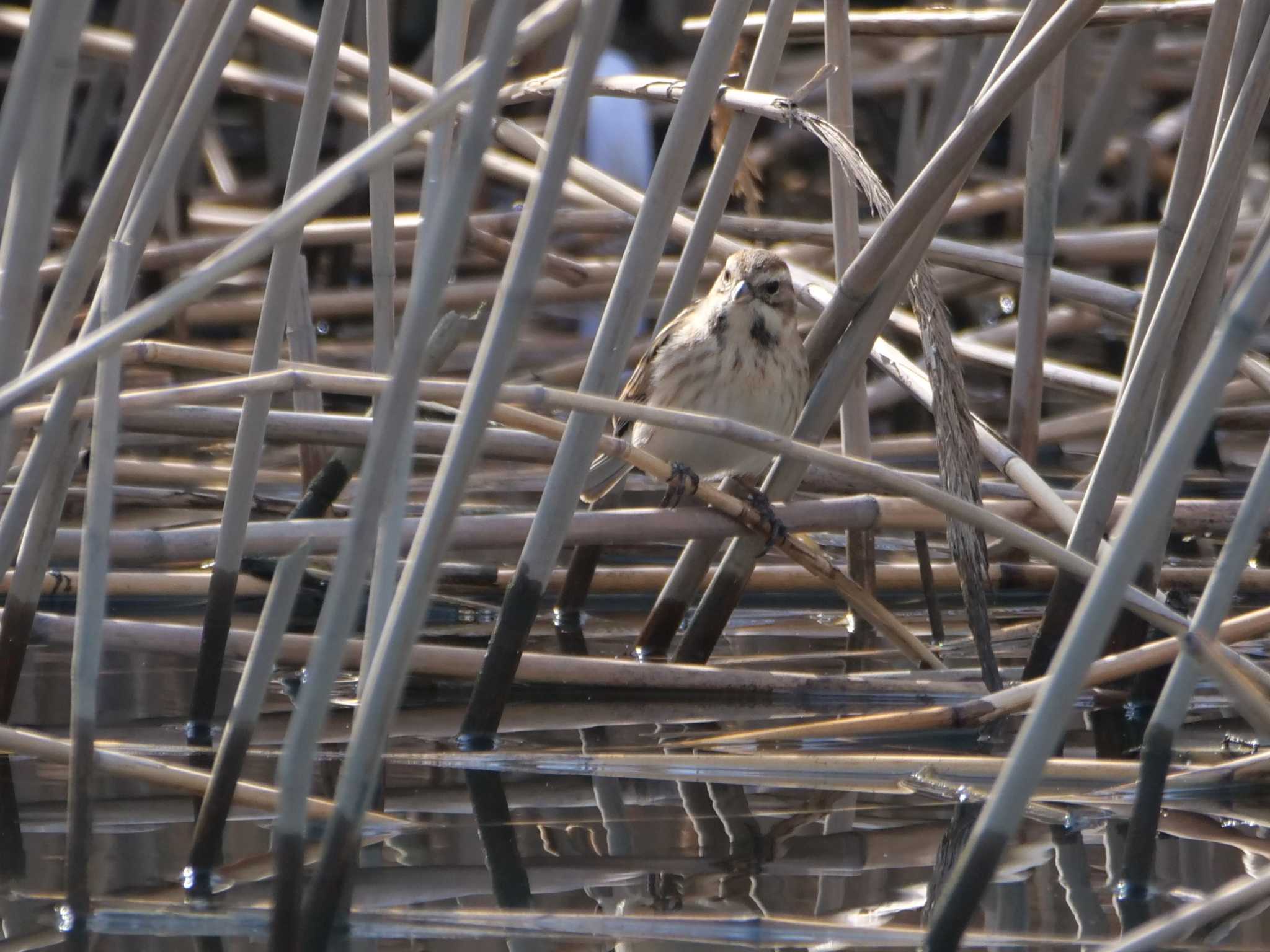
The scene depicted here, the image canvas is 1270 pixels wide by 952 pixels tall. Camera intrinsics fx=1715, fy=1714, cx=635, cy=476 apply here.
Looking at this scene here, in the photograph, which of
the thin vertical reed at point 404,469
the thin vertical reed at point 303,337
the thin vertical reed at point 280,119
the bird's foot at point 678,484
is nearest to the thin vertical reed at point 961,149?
the bird's foot at point 678,484

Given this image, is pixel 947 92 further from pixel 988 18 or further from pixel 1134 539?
pixel 1134 539

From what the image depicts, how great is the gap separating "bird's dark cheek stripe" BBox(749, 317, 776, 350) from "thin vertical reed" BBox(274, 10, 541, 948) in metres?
2.31

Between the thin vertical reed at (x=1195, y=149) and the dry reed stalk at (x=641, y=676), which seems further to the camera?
the dry reed stalk at (x=641, y=676)

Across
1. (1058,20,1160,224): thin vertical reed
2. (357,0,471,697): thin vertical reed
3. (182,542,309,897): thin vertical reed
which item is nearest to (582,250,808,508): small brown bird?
(357,0,471,697): thin vertical reed

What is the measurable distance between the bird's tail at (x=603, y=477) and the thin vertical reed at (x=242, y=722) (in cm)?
187

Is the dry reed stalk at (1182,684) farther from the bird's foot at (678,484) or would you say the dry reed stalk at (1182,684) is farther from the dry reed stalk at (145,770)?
the bird's foot at (678,484)

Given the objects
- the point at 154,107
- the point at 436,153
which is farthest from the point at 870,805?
the point at 154,107

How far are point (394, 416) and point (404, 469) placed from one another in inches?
18.2

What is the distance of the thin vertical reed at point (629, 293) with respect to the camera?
3.12m

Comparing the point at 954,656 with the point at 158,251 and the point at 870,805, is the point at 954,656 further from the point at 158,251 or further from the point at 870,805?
the point at 158,251

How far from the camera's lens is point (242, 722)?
255cm

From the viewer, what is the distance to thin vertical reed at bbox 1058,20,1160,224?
26.7 ft

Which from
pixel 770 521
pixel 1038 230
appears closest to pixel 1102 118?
pixel 1038 230

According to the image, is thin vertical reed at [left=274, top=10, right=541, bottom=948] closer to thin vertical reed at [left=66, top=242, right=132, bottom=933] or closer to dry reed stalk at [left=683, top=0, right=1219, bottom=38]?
thin vertical reed at [left=66, top=242, right=132, bottom=933]
